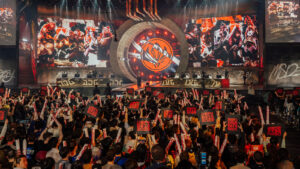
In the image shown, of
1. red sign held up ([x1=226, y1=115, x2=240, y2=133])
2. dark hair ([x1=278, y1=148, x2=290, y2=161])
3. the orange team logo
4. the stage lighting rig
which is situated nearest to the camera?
dark hair ([x1=278, y1=148, x2=290, y2=161])

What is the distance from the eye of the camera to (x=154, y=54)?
81.9 feet

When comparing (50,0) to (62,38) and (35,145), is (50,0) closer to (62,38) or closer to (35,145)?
(62,38)

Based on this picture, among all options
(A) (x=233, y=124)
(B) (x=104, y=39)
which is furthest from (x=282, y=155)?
(B) (x=104, y=39)

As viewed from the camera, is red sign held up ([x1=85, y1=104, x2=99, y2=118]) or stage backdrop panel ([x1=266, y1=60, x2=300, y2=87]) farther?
stage backdrop panel ([x1=266, y1=60, x2=300, y2=87])

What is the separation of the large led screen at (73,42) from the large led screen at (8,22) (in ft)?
13.4

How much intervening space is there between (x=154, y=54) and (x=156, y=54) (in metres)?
0.22

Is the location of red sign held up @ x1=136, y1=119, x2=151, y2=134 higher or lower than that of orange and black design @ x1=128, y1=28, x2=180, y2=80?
lower

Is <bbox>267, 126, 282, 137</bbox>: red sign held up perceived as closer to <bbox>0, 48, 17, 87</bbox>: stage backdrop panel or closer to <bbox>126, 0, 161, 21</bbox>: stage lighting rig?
<bbox>126, 0, 161, 21</bbox>: stage lighting rig

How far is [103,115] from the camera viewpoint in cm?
715

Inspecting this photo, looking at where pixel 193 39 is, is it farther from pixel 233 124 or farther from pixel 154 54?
pixel 233 124

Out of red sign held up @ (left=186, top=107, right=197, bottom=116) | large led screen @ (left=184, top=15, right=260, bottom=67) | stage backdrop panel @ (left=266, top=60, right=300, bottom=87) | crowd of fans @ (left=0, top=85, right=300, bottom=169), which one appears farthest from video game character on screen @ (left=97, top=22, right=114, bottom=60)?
red sign held up @ (left=186, top=107, right=197, bottom=116)

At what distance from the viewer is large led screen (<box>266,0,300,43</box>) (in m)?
17.1

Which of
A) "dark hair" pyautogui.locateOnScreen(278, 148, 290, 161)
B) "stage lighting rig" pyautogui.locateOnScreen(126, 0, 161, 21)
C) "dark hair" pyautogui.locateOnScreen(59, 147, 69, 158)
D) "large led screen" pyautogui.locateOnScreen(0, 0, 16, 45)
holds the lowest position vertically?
"dark hair" pyautogui.locateOnScreen(278, 148, 290, 161)

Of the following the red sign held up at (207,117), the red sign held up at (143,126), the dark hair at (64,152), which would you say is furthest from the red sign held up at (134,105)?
the dark hair at (64,152)
